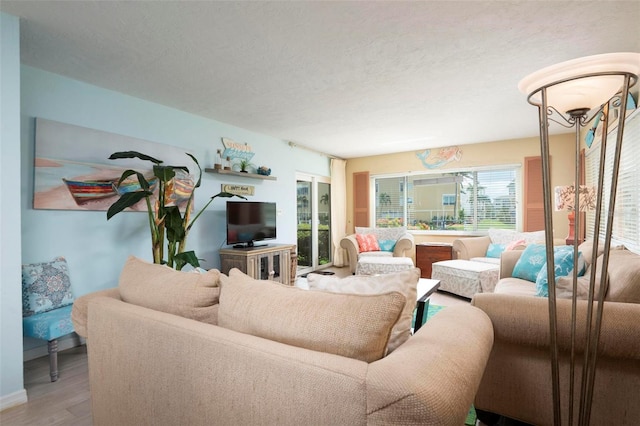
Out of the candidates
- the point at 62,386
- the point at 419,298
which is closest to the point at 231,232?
the point at 62,386

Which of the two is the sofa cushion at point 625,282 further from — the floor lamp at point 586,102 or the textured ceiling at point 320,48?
the textured ceiling at point 320,48

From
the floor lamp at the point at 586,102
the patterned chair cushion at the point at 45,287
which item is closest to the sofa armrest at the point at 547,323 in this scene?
the floor lamp at the point at 586,102

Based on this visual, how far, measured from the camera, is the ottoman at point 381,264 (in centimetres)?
507

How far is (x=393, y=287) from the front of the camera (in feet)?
4.10

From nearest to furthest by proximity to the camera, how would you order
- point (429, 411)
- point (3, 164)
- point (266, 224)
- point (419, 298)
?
point (429, 411), point (3, 164), point (419, 298), point (266, 224)

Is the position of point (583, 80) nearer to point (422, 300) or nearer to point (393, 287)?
point (393, 287)

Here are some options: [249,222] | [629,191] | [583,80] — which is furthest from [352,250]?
[583,80]

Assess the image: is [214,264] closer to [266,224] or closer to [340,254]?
[266,224]

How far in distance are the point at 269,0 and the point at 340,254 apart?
5419 millimetres

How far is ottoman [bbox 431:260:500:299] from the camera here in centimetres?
420

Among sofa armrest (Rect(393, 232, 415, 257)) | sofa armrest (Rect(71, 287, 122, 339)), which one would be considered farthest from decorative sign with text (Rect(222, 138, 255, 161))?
sofa armrest (Rect(71, 287, 122, 339))

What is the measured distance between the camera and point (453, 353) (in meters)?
0.94

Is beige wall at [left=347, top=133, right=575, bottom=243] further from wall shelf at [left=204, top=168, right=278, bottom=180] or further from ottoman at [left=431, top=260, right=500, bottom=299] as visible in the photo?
wall shelf at [left=204, top=168, right=278, bottom=180]

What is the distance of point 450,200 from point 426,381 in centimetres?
607
